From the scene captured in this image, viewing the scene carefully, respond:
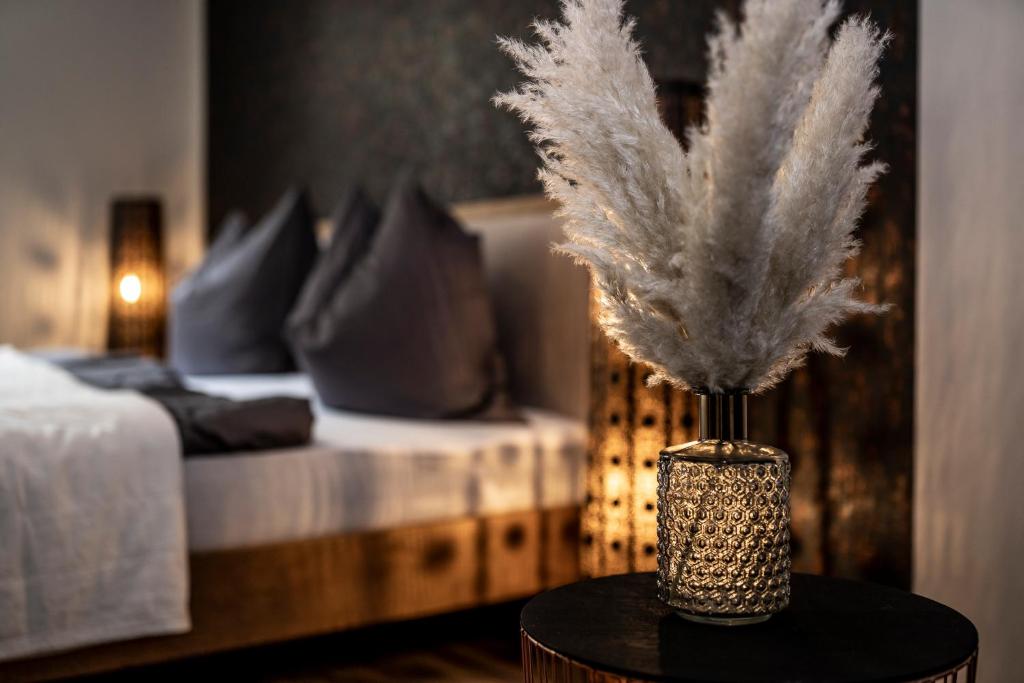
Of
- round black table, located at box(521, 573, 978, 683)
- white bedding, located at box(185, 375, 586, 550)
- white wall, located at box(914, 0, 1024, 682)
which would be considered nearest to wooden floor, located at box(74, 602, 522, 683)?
white bedding, located at box(185, 375, 586, 550)

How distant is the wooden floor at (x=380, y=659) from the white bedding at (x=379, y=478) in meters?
0.35

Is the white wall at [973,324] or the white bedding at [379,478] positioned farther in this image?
the white bedding at [379,478]

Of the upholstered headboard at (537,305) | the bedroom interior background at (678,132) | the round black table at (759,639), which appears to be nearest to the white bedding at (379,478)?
the upholstered headboard at (537,305)

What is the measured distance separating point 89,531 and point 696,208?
1361 millimetres

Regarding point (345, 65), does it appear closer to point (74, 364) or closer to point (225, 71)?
point (225, 71)

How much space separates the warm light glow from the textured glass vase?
4491mm

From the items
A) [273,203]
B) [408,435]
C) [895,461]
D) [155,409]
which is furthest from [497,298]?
[273,203]

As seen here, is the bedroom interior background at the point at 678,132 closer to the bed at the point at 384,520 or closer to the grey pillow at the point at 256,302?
the bed at the point at 384,520

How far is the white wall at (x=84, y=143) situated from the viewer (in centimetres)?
516

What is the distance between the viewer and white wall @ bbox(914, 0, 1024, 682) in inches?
70.3

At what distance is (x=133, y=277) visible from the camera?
5.23 metres

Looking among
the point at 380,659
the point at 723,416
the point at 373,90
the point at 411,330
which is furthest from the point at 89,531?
the point at 373,90

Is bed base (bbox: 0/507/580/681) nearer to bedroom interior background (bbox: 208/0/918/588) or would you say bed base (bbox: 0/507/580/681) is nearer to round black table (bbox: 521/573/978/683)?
bedroom interior background (bbox: 208/0/918/588)

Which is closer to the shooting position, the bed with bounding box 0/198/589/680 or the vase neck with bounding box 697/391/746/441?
the vase neck with bounding box 697/391/746/441
